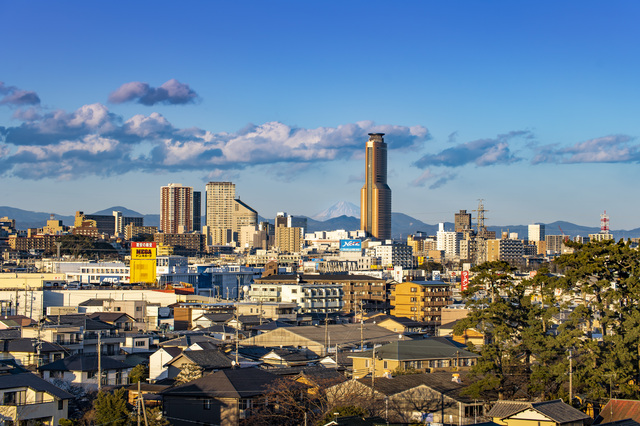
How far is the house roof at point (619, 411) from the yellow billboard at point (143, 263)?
138ft

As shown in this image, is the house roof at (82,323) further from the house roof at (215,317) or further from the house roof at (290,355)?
the house roof at (290,355)

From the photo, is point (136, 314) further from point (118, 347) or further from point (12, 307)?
point (118, 347)

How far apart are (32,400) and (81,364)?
6057mm

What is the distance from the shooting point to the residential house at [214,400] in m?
18.5

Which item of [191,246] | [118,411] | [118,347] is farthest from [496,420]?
[191,246]

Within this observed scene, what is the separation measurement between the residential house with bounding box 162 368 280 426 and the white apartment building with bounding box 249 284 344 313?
1400 inches

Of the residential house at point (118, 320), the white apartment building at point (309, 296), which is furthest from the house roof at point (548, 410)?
the white apartment building at point (309, 296)

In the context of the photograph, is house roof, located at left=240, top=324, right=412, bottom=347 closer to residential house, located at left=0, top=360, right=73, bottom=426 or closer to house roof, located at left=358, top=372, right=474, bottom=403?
house roof, located at left=358, top=372, right=474, bottom=403

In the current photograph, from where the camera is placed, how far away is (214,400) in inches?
732

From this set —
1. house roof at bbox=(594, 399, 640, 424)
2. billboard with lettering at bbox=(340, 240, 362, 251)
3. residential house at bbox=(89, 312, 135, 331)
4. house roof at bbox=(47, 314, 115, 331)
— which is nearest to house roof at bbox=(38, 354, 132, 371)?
house roof at bbox=(47, 314, 115, 331)

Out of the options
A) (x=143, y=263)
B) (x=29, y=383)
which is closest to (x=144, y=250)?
(x=143, y=263)

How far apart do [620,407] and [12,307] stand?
139ft

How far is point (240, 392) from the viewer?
18734mm

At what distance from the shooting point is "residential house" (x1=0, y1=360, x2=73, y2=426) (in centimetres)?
1812
